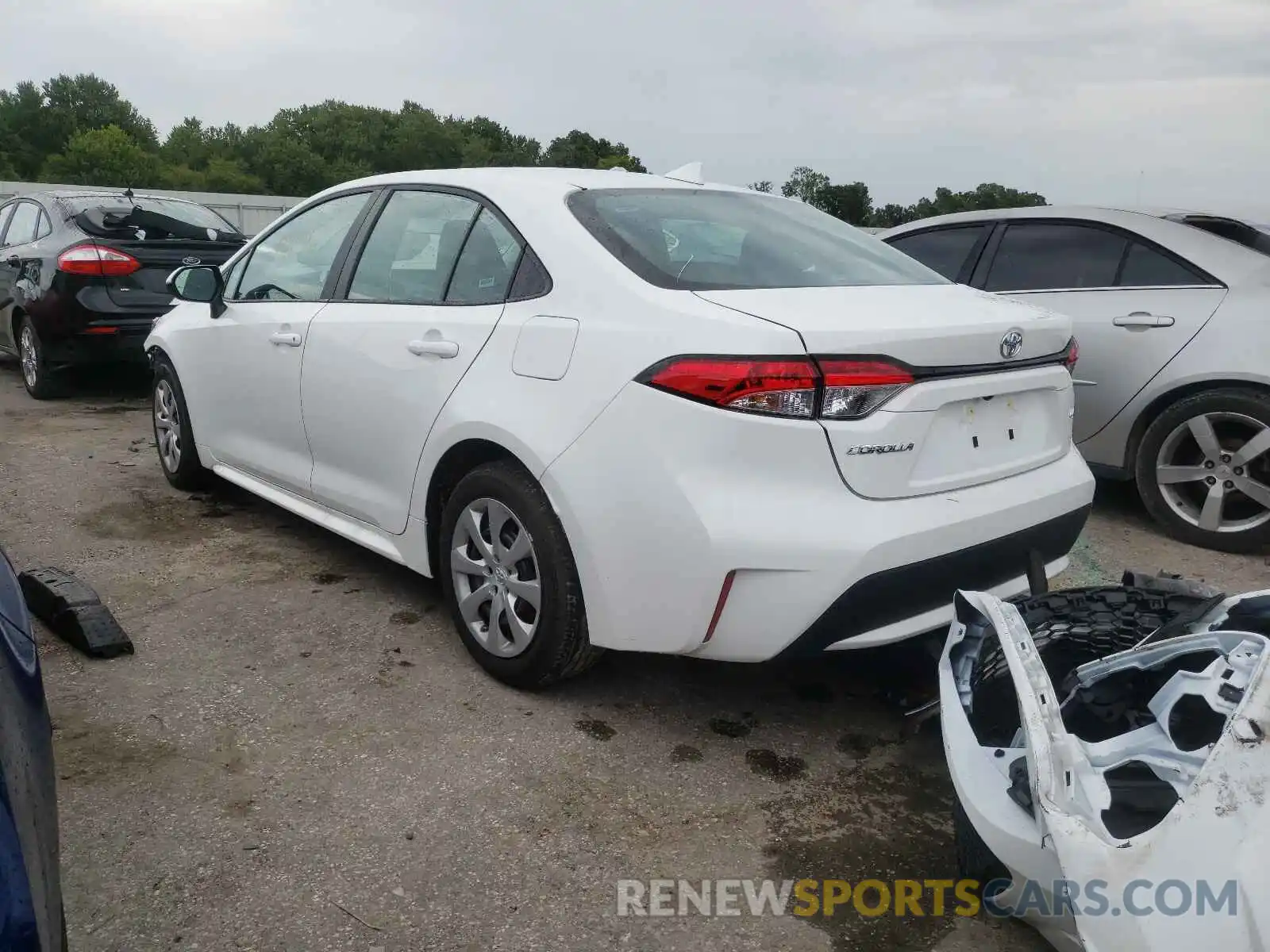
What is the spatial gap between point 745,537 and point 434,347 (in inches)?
50.2

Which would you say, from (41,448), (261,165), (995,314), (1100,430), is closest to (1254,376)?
(1100,430)

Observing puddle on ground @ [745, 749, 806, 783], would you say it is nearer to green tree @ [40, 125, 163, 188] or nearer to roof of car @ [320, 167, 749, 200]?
roof of car @ [320, 167, 749, 200]

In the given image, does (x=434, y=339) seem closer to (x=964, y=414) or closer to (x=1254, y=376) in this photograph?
(x=964, y=414)

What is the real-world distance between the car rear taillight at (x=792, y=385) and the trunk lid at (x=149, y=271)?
5678 millimetres

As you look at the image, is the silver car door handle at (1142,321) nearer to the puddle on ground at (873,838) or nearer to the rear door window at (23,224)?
the puddle on ground at (873,838)

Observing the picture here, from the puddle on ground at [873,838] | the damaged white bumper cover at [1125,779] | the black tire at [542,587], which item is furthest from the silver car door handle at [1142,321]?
the black tire at [542,587]

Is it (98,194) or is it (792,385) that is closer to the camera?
(792,385)

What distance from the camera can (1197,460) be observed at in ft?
15.5

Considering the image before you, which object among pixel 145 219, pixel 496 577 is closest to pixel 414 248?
pixel 496 577

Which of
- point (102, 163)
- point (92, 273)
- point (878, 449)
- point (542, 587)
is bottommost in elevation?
point (542, 587)

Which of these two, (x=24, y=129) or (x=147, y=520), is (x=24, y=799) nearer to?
(x=147, y=520)

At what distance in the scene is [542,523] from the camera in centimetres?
287

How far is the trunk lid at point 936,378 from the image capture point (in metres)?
2.52

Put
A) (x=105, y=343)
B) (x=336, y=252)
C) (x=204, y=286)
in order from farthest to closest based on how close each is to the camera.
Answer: (x=105, y=343)
(x=204, y=286)
(x=336, y=252)
